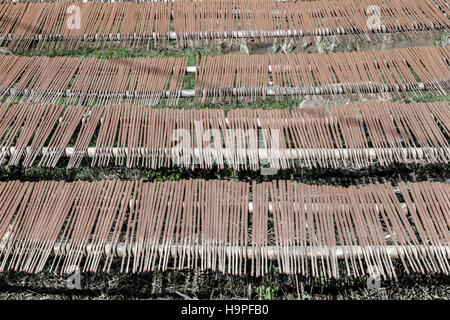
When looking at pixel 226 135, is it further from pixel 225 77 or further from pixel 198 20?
pixel 198 20

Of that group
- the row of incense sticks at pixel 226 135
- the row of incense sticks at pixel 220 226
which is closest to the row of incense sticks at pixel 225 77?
the row of incense sticks at pixel 226 135

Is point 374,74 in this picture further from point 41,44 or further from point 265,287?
point 41,44

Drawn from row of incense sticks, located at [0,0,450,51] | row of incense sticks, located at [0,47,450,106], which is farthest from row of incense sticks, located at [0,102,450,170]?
row of incense sticks, located at [0,0,450,51]

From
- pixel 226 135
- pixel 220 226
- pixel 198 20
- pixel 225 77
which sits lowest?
pixel 220 226

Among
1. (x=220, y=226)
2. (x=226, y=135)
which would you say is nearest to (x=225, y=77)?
(x=226, y=135)

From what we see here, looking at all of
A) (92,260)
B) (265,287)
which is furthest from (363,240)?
(92,260)
